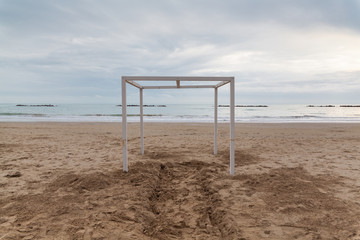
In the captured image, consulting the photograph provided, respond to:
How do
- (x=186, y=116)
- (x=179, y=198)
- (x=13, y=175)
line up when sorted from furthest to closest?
(x=186, y=116)
(x=13, y=175)
(x=179, y=198)

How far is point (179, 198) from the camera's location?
410 centimetres

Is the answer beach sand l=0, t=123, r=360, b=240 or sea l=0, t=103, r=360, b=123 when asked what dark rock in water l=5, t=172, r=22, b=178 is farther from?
sea l=0, t=103, r=360, b=123

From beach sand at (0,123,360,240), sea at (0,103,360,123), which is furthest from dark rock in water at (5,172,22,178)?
sea at (0,103,360,123)

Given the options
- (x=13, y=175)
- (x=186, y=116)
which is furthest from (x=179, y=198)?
(x=186, y=116)

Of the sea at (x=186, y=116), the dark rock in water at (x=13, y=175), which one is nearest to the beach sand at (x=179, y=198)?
the dark rock in water at (x=13, y=175)

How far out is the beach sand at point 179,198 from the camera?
3020mm

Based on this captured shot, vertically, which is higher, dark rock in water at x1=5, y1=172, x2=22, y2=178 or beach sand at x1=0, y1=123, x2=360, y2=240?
dark rock in water at x1=5, y1=172, x2=22, y2=178

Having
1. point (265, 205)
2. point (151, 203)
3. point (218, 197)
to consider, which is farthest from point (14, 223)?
point (265, 205)

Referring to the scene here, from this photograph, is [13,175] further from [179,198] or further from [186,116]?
[186,116]

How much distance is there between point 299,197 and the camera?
4.04 meters

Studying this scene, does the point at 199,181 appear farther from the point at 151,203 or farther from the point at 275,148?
the point at 275,148

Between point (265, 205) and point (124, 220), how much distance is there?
2242 millimetres

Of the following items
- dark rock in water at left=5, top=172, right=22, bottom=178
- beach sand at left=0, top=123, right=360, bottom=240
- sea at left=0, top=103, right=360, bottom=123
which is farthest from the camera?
sea at left=0, top=103, right=360, bottom=123

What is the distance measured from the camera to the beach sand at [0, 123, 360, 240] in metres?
3.02
